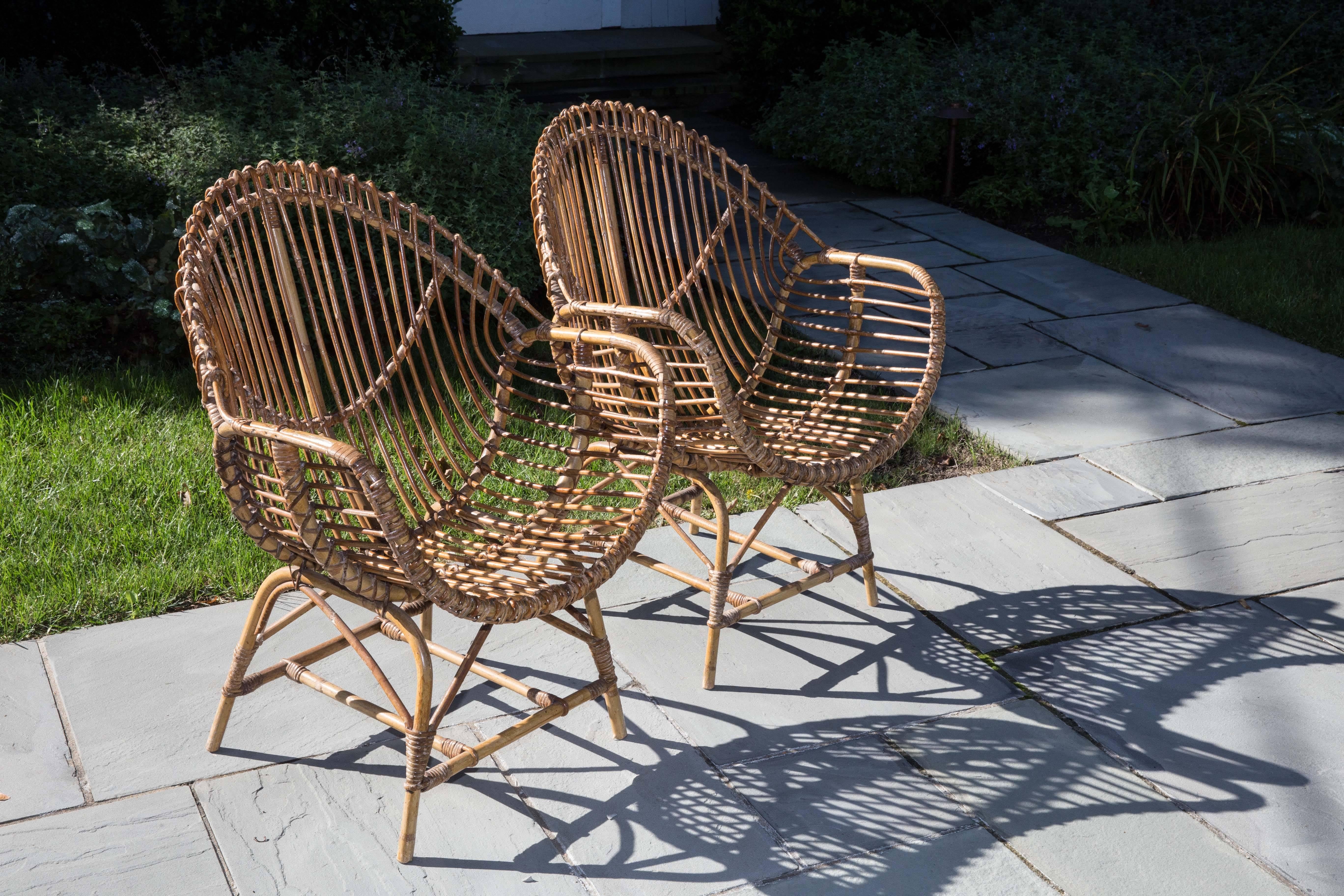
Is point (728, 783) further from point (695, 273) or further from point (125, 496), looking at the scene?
point (125, 496)

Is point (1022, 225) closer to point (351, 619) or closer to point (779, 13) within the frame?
point (779, 13)

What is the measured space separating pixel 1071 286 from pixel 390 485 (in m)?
3.83

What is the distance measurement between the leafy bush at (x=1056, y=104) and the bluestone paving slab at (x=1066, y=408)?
191cm

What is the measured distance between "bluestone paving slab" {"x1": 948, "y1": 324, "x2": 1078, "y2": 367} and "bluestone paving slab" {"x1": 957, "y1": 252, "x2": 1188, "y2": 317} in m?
0.33

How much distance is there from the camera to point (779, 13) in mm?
7699

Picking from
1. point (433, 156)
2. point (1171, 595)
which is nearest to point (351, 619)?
point (1171, 595)

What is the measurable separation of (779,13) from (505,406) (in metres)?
6.01

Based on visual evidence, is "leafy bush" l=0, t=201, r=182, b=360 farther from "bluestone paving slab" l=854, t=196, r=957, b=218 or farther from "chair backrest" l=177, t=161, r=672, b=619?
"bluestone paving slab" l=854, t=196, r=957, b=218

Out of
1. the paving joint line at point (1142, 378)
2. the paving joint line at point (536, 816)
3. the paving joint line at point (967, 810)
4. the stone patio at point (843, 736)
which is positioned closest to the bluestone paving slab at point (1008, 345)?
the paving joint line at point (1142, 378)

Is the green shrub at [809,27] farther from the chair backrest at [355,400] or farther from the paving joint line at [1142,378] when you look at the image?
the chair backrest at [355,400]

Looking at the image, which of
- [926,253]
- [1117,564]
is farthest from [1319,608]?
[926,253]

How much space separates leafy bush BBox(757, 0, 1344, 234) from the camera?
6176 millimetres

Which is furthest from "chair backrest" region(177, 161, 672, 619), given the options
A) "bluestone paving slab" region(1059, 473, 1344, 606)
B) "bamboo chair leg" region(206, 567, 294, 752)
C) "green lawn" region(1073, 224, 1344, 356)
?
"green lawn" region(1073, 224, 1344, 356)

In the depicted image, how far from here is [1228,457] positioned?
3.71 metres
